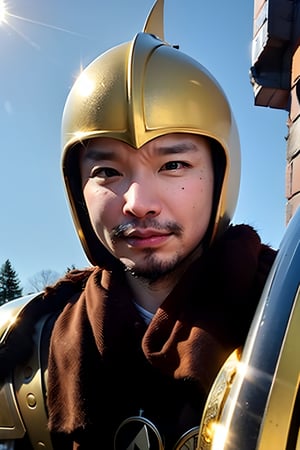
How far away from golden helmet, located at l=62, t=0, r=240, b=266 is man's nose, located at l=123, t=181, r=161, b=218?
0.18 feet

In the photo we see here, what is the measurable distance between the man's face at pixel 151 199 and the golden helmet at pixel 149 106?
21mm

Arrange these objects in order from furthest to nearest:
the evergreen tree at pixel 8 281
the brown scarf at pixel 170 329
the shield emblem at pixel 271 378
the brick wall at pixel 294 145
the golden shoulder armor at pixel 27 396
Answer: the evergreen tree at pixel 8 281 → the brick wall at pixel 294 145 → the golden shoulder armor at pixel 27 396 → the brown scarf at pixel 170 329 → the shield emblem at pixel 271 378

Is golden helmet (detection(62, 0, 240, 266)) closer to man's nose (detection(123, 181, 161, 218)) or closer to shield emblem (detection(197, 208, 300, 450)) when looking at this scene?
man's nose (detection(123, 181, 161, 218))

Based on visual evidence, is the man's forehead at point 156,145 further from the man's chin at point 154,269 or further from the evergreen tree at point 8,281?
the evergreen tree at point 8,281

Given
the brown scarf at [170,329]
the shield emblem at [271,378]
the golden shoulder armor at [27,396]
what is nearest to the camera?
the shield emblem at [271,378]

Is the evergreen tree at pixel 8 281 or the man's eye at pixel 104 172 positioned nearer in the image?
the man's eye at pixel 104 172

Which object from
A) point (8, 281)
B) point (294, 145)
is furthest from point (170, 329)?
point (8, 281)

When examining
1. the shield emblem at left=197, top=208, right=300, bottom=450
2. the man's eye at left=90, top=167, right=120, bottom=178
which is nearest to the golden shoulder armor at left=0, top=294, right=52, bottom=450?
the man's eye at left=90, top=167, right=120, bottom=178

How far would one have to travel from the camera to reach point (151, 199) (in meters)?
0.59

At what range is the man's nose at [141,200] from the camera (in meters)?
0.58

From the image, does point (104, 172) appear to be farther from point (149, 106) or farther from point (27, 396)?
point (27, 396)

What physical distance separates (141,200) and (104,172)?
0.30 feet

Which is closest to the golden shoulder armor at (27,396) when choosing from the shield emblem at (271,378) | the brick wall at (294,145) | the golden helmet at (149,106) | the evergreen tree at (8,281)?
the golden helmet at (149,106)

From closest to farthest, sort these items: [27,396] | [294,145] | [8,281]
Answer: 1. [27,396]
2. [294,145]
3. [8,281]
